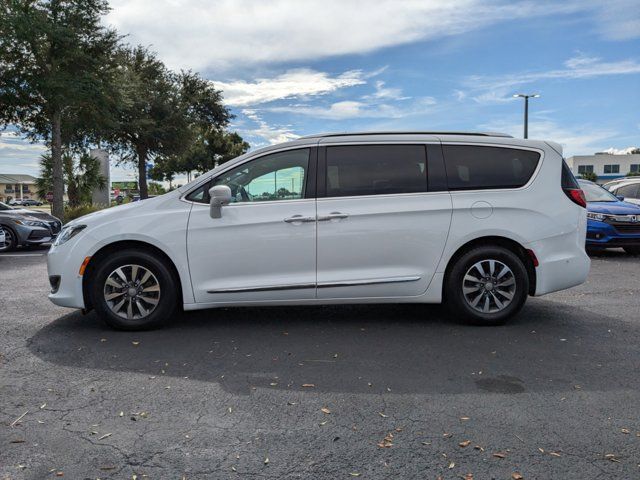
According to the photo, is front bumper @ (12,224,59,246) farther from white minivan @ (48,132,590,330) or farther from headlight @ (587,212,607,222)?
headlight @ (587,212,607,222)

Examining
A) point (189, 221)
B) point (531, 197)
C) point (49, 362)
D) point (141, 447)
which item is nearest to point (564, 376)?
point (531, 197)

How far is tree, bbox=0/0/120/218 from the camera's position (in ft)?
69.8

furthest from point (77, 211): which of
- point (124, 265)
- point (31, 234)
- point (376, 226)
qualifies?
point (376, 226)

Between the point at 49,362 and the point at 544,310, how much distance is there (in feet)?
16.0

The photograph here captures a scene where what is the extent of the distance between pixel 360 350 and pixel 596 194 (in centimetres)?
946

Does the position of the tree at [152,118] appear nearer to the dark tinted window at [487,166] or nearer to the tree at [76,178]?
the tree at [76,178]

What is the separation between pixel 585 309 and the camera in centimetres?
619

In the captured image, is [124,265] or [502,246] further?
[502,246]

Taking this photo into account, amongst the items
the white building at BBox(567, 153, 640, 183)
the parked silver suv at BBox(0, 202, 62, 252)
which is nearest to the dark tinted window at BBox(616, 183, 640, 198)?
the parked silver suv at BBox(0, 202, 62, 252)

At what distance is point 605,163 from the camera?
292 feet

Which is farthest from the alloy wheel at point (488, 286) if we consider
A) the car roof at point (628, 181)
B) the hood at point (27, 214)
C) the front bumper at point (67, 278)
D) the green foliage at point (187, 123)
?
the green foliage at point (187, 123)

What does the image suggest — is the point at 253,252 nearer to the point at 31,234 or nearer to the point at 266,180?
the point at 266,180

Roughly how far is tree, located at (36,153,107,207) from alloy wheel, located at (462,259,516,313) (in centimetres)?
2504

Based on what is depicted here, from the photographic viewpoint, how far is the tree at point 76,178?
26.9 m
